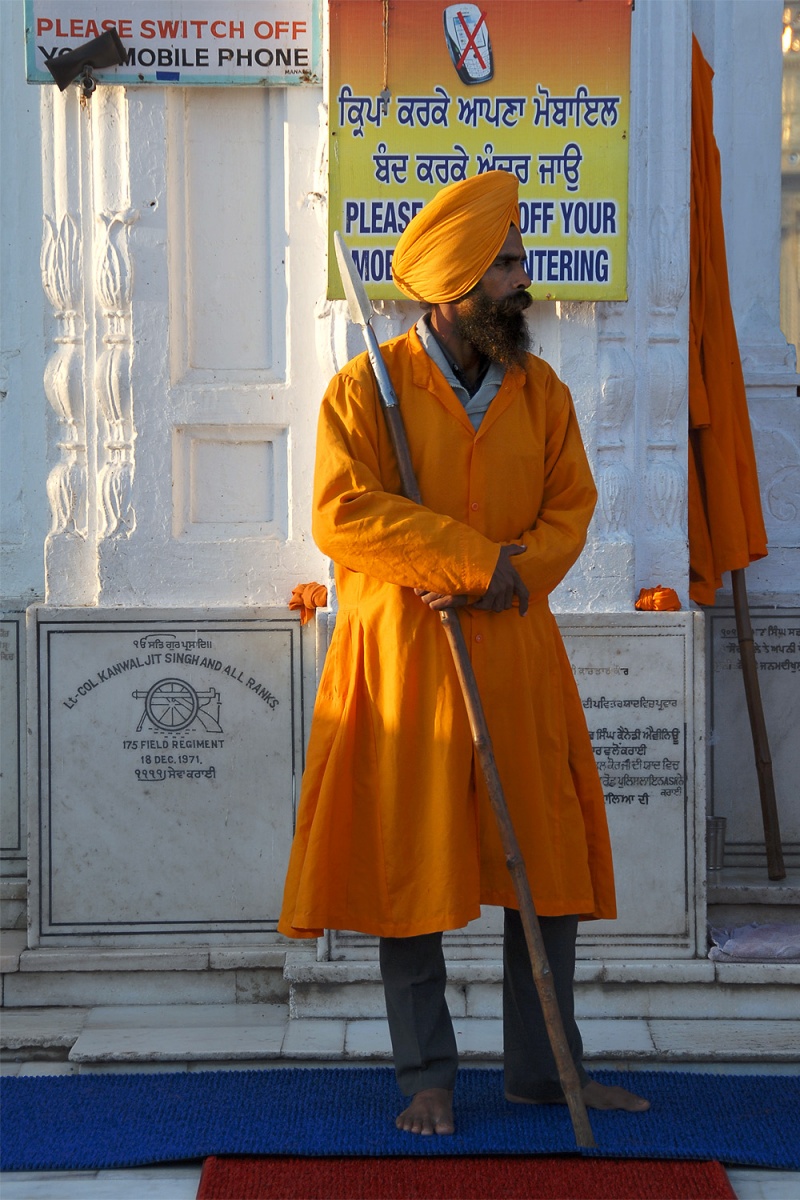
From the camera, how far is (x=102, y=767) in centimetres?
457

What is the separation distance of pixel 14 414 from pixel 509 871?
296cm

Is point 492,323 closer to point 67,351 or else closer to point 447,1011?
point 447,1011

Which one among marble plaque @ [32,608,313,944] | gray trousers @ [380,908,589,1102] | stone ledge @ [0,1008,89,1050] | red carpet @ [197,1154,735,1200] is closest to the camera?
red carpet @ [197,1154,735,1200]

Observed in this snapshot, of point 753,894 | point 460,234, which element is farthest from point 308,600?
point 753,894

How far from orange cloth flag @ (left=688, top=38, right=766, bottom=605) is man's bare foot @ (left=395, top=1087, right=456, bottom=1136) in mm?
2081

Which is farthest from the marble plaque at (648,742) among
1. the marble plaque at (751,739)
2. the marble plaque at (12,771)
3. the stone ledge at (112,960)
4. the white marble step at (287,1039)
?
the marble plaque at (12,771)

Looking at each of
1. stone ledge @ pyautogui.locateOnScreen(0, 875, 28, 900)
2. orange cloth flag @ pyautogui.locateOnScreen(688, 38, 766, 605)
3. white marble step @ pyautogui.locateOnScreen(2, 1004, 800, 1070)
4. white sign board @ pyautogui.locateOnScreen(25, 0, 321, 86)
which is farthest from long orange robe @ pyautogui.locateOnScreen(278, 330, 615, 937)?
stone ledge @ pyautogui.locateOnScreen(0, 875, 28, 900)

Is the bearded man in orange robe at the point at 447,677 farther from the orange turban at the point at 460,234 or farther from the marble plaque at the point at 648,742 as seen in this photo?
the marble plaque at the point at 648,742

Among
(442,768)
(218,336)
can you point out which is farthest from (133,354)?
(442,768)

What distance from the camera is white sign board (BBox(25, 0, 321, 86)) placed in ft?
15.0

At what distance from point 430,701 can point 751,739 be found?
2110 mm

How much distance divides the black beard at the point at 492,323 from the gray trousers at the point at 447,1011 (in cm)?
127

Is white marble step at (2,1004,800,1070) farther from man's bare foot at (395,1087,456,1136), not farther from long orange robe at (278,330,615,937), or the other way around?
long orange robe at (278,330,615,937)

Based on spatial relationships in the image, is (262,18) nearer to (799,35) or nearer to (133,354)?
(133,354)
